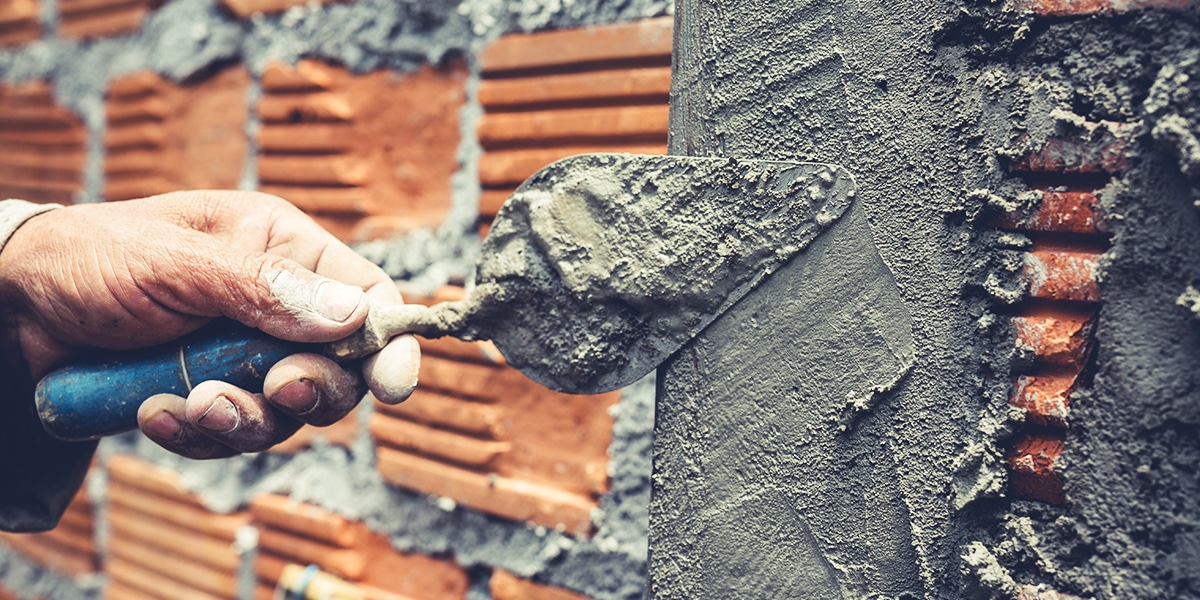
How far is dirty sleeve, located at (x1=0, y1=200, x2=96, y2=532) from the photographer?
0.91 meters

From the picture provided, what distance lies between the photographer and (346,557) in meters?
1.29

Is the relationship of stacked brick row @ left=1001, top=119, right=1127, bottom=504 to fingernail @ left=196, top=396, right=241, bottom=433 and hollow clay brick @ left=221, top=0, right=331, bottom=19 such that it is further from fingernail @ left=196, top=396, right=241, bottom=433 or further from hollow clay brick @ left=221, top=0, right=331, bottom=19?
hollow clay brick @ left=221, top=0, right=331, bottom=19

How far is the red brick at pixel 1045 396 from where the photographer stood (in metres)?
0.57

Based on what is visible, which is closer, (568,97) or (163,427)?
(163,427)

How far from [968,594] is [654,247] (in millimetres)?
352

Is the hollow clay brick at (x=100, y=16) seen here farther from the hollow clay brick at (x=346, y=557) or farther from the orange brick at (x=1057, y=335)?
the orange brick at (x=1057, y=335)

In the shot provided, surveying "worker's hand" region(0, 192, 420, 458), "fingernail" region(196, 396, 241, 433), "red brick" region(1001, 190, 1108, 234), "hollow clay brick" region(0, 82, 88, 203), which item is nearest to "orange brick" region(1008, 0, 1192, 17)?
"red brick" region(1001, 190, 1108, 234)

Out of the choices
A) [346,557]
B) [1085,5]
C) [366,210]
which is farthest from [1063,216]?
[346,557]

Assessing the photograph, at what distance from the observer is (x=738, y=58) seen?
649mm

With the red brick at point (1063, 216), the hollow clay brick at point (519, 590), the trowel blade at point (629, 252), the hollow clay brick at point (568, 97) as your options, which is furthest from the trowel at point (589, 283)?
the hollow clay brick at point (519, 590)

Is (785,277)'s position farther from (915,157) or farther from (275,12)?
(275,12)

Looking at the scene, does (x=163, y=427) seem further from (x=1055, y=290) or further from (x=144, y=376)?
(x=1055, y=290)

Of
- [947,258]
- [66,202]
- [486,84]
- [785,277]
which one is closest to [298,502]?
[486,84]

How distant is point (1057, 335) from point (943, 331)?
74 mm
